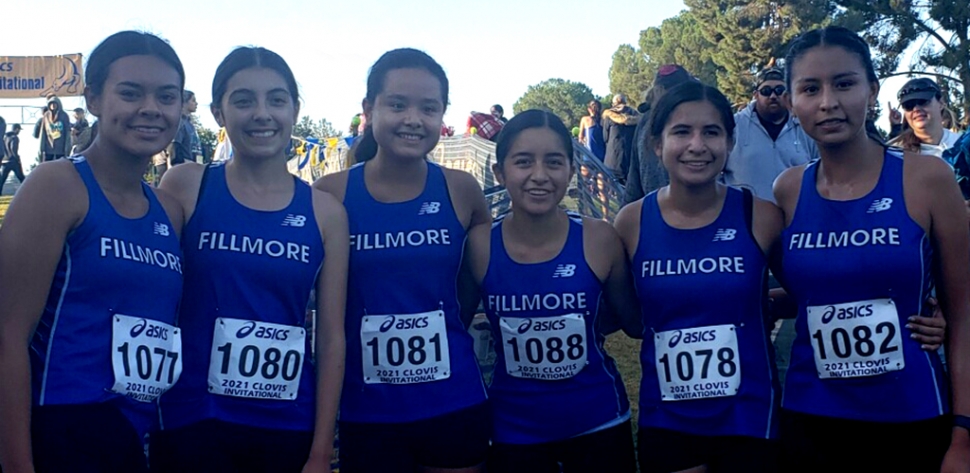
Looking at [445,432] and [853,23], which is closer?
[445,432]

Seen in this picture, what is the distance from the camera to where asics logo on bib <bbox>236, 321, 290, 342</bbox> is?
2.85m

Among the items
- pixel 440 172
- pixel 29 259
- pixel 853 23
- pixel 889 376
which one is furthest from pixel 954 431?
pixel 853 23

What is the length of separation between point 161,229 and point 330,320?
0.62m

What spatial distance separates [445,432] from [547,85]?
356 ft

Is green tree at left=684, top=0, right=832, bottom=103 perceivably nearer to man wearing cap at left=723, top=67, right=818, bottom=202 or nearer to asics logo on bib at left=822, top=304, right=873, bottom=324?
man wearing cap at left=723, top=67, right=818, bottom=202

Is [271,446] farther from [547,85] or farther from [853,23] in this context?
[547,85]

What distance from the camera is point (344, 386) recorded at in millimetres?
3158

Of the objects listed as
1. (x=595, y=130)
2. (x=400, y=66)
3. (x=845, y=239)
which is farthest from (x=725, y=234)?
(x=595, y=130)

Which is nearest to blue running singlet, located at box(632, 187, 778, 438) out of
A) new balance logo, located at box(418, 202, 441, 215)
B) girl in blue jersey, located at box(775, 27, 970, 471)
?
girl in blue jersey, located at box(775, 27, 970, 471)

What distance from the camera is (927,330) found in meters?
2.78

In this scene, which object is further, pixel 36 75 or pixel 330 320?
pixel 36 75

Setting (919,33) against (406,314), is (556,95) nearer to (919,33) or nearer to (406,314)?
(919,33)

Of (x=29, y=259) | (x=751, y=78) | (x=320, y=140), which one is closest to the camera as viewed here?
(x=29, y=259)

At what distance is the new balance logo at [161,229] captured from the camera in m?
2.76
